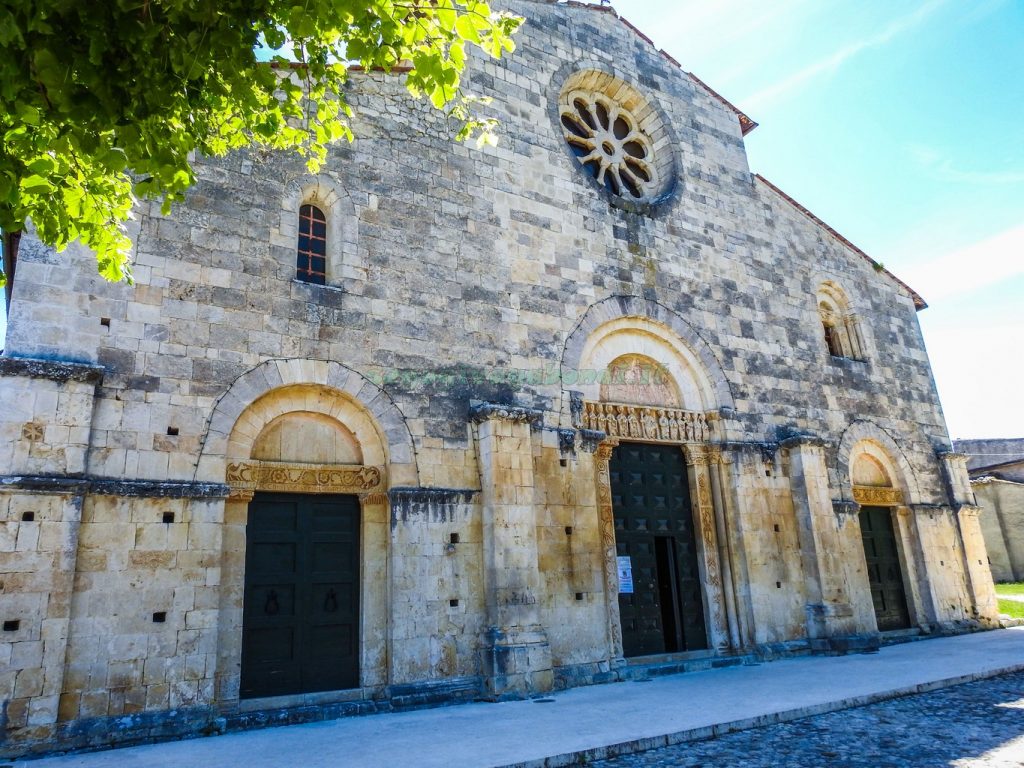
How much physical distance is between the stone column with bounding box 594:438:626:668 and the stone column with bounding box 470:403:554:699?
1.39 meters

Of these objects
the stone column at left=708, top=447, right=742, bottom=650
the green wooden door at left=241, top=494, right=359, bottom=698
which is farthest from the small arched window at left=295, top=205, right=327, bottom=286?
the stone column at left=708, top=447, right=742, bottom=650

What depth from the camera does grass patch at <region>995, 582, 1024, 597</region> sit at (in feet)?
73.8

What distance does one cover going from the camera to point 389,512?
28.9 feet

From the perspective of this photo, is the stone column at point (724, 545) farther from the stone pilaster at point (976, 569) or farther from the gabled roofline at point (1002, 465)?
the gabled roofline at point (1002, 465)

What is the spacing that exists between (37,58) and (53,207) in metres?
1.43

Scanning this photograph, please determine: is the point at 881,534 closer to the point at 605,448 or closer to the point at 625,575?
the point at 625,575

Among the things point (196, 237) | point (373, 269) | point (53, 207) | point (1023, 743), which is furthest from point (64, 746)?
point (1023, 743)

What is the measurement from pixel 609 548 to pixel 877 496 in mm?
7352

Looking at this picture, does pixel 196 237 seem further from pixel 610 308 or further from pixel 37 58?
pixel 610 308

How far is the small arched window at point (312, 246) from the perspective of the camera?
942cm

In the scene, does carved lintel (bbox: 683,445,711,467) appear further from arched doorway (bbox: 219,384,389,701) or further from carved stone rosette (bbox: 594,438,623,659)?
arched doorway (bbox: 219,384,389,701)

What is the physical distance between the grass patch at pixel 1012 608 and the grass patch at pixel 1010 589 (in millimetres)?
2986

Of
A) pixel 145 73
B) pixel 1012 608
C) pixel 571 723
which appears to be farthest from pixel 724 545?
pixel 1012 608

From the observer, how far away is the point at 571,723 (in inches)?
273
